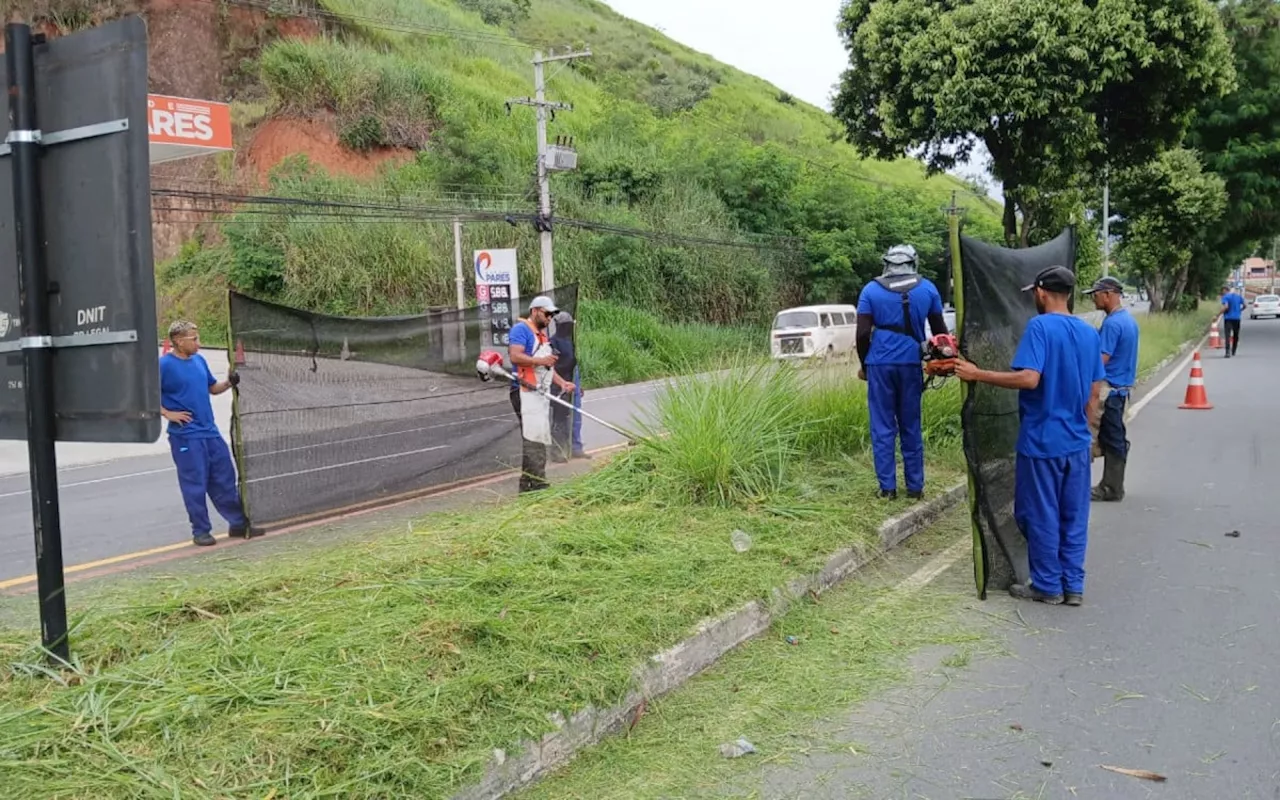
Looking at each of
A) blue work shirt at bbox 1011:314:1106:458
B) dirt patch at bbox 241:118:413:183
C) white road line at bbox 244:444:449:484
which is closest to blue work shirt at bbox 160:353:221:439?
white road line at bbox 244:444:449:484

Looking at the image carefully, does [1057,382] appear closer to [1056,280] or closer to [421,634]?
[1056,280]

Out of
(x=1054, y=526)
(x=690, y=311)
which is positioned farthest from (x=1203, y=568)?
(x=690, y=311)

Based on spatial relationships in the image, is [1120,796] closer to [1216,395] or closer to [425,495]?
[425,495]

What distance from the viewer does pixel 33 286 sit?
3.39m

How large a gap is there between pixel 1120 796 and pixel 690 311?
1097 inches

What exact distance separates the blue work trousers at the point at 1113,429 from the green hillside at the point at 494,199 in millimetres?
19478

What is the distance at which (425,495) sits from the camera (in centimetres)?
826

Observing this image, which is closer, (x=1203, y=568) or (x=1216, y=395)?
(x=1203, y=568)

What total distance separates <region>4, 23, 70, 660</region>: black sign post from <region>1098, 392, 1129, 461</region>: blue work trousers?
7561mm

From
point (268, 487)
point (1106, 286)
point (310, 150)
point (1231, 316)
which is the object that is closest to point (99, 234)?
point (268, 487)

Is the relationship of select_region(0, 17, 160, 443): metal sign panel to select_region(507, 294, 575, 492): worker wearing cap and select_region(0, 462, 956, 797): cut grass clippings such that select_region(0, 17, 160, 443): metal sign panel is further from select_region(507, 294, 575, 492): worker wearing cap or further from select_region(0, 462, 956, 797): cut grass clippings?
select_region(507, 294, 575, 492): worker wearing cap

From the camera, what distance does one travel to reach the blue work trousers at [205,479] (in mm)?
6824

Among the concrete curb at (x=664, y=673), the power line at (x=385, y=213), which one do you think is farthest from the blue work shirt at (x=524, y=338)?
the power line at (x=385, y=213)

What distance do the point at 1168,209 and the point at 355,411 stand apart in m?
24.1
